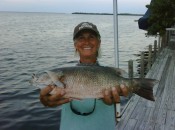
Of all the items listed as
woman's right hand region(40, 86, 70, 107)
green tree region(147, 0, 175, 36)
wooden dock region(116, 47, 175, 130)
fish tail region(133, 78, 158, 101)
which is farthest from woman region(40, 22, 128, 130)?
green tree region(147, 0, 175, 36)

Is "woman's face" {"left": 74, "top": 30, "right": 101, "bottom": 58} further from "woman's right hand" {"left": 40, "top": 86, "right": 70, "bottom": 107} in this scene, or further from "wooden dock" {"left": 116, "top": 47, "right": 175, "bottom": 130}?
"wooden dock" {"left": 116, "top": 47, "right": 175, "bottom": 130}

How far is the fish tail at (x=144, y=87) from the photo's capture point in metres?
3.46

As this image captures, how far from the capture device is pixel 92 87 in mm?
3217

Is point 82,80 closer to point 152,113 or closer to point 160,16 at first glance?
point 152,113

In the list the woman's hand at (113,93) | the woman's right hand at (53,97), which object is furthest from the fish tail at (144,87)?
the woman's right hand at (53,97)

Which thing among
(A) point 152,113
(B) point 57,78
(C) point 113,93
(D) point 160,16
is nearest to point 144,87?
(C) point 113,93

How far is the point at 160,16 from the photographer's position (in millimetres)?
20781

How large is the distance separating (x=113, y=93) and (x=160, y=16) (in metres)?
18.6

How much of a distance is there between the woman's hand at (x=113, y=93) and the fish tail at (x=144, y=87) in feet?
0.54

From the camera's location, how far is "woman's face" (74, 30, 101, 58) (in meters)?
3.49

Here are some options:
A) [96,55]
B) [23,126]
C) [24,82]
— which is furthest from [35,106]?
[96,55]

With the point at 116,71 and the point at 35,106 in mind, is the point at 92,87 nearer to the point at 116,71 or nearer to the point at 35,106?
the point at 116,71

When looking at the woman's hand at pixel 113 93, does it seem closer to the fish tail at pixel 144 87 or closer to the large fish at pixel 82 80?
the large fish at pixel 82 80

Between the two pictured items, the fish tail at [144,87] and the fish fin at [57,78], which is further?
the fish tail at [144,87]
